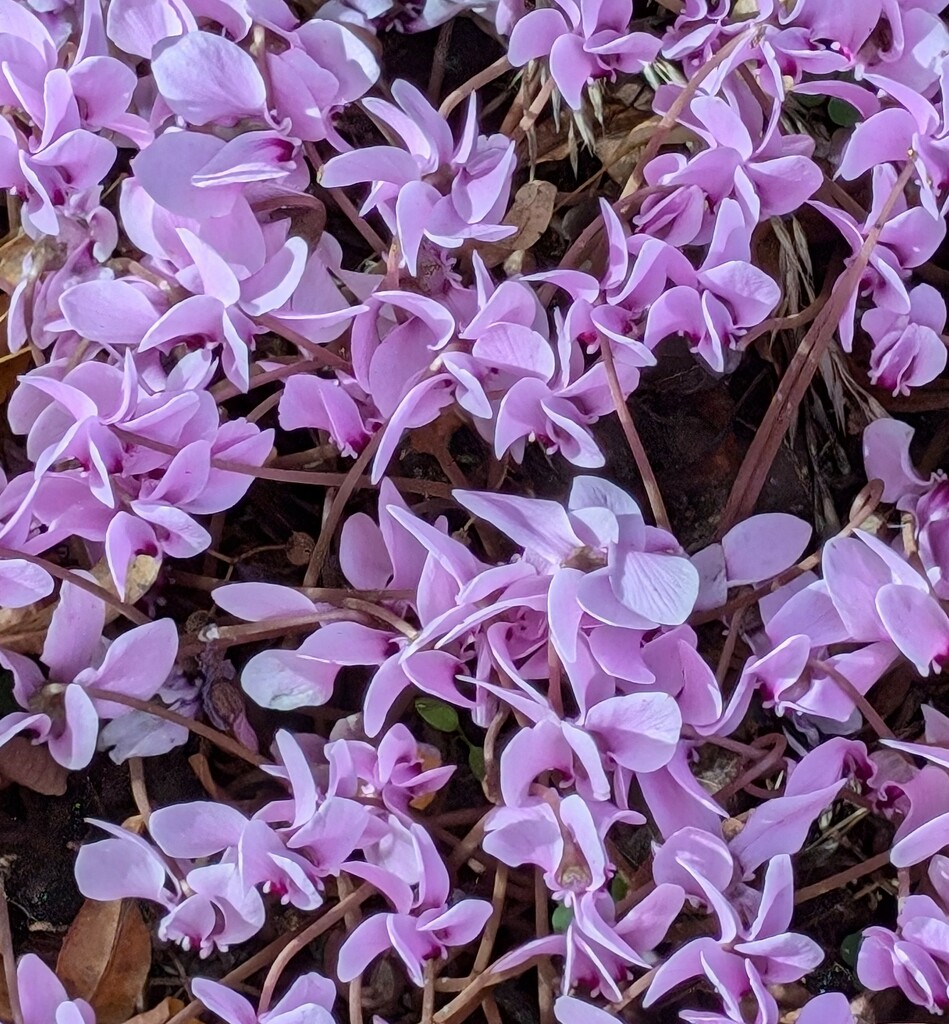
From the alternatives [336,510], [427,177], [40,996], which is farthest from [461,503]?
[40,996]

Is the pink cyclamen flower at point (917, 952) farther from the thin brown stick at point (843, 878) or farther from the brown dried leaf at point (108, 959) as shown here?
the brown dried leaf at point (108, 959)

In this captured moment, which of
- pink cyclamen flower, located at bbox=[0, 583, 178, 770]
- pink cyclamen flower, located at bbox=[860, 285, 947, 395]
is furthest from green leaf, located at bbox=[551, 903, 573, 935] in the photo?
pink cyclamen flower, located at bbox=[860, 285, 947, 395]

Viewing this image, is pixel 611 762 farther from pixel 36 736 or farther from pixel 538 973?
pixel 36 736

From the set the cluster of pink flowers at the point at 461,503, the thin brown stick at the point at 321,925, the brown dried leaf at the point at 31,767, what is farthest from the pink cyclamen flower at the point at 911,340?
the brown dried leaf at the point at 31,767

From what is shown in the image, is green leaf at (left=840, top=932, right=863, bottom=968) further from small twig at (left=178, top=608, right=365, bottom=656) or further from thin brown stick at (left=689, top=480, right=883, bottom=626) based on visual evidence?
small twig at (left=178, top=608, right=365, bottom=656)

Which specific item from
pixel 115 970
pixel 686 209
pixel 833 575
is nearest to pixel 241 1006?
pixel 115 970

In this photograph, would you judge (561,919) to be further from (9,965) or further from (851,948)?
(9,965)

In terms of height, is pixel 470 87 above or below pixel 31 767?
above

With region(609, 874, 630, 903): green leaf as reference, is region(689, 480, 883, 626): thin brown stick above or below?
above
